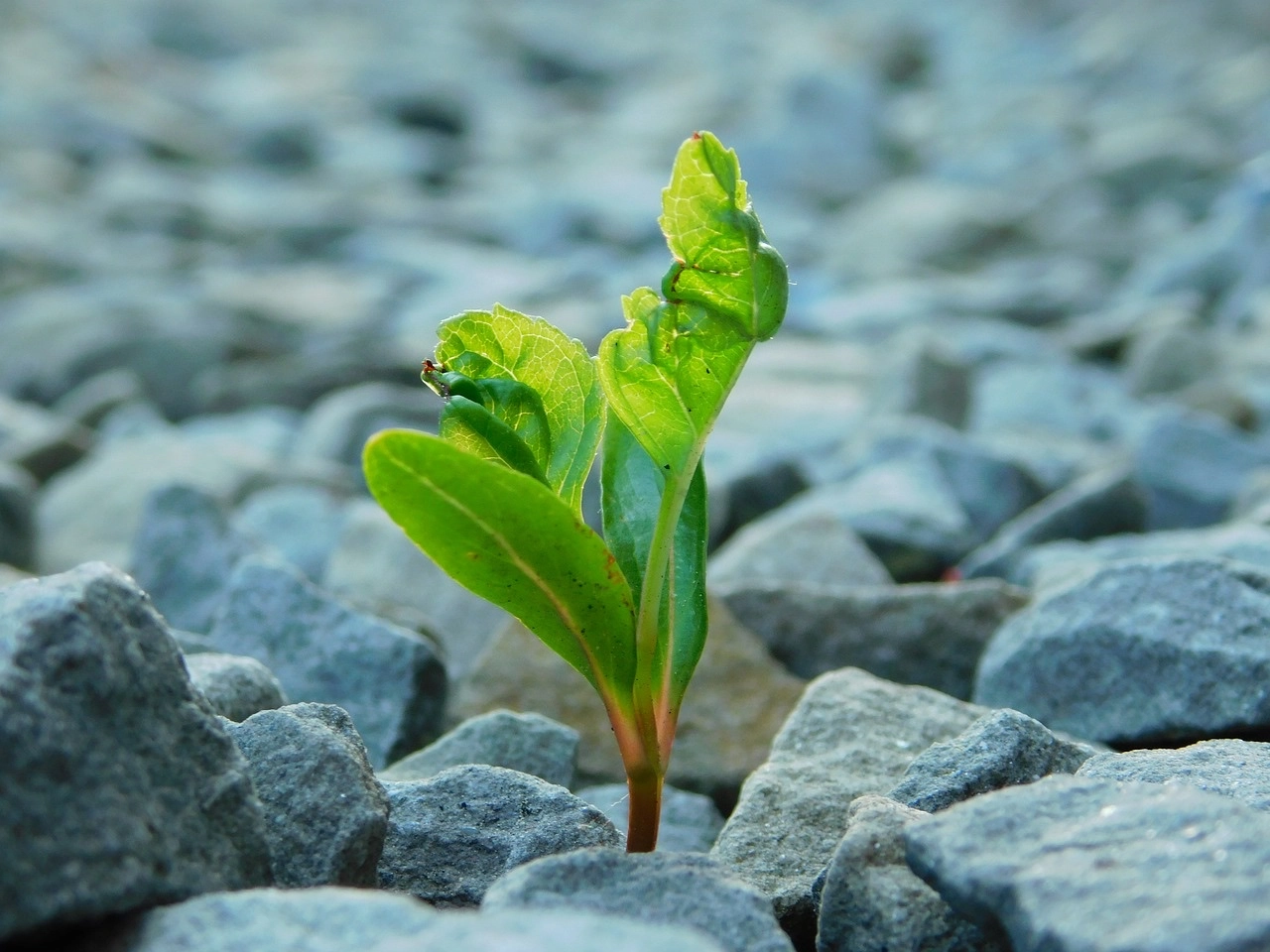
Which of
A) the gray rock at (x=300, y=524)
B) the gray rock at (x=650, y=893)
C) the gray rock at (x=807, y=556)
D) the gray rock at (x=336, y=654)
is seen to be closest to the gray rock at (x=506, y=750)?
the gray rock at (x=336, y=654)

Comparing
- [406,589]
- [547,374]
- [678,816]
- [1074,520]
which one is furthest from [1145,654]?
[406,589]

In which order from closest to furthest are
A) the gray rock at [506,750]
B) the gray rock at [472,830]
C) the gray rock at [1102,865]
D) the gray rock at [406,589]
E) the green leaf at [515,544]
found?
the gray rock at [1102,865] < the green leaf at [515,544] < the gray rock at [472,830] < the gray rock at [506,750] < the gray rock at [406,589]

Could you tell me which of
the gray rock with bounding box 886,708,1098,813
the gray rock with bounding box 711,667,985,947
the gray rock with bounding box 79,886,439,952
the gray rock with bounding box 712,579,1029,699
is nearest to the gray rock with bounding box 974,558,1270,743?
the gray rock with bounding box 711,667,985,947

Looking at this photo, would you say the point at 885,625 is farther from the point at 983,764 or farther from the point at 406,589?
the point at 406,589

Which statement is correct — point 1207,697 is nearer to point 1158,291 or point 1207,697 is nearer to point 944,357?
point 944,357

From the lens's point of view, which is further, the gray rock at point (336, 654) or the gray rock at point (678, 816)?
the gray rock at point (336, 654)

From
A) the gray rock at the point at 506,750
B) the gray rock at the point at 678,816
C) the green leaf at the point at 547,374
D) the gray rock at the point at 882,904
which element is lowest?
the gray rock at the point at 678,816

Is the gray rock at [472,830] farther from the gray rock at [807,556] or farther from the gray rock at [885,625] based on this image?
the gray rock at [807,556]

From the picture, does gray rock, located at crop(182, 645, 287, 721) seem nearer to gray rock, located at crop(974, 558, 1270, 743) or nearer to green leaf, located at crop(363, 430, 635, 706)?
green leaf, located at crop(363, 430, 635, 706)
